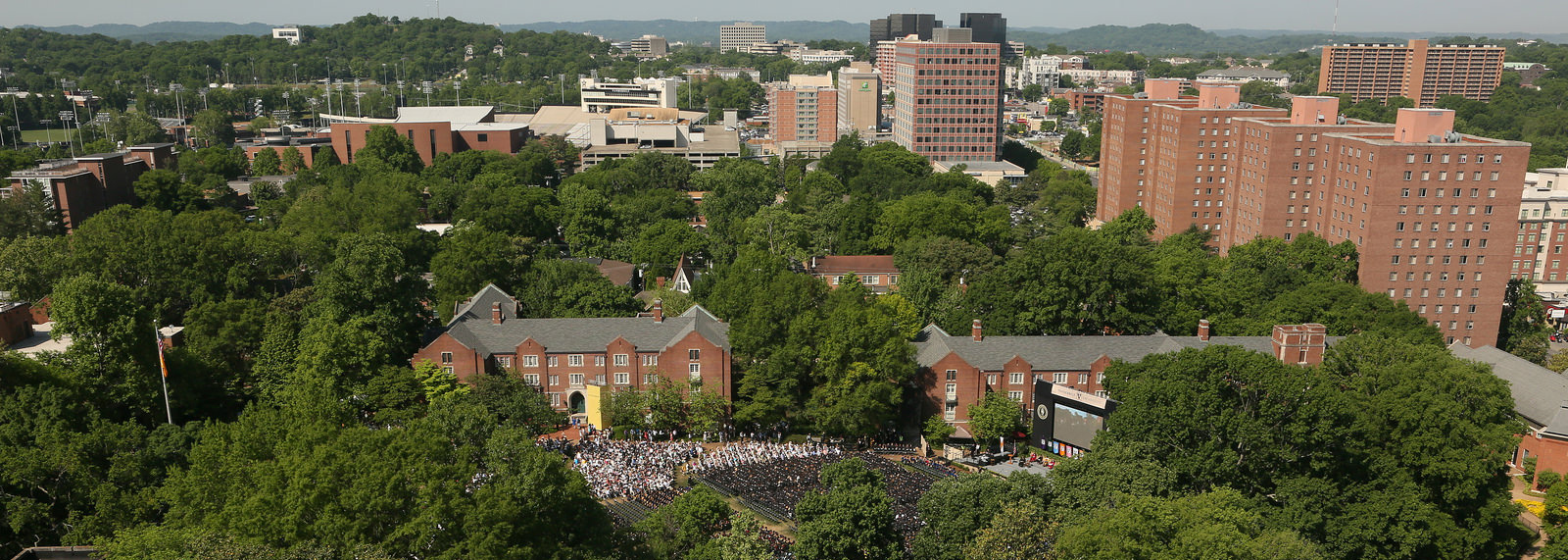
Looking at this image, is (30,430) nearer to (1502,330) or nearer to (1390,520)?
(1390,520)

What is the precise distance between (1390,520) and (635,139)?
515 ft

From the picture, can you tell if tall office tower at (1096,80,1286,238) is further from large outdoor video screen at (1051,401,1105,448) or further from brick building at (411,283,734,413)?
brick building at (411,283,734,413)

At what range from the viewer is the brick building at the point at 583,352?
216ft

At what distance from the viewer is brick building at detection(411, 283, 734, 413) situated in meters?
65.8

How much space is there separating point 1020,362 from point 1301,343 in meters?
15.5

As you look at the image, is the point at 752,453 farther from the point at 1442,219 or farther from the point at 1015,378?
the point at 1442,219

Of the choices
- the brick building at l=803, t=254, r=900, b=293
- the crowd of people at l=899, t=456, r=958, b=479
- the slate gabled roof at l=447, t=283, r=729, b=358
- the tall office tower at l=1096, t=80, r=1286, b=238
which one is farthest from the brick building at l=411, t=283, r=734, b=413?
the tall office tower at l=1096, t=80, r=1286, b=238

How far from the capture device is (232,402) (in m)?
64.0

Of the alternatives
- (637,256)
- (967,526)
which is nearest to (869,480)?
(967,526)

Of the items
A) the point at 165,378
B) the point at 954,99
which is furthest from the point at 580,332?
the point at 954,99

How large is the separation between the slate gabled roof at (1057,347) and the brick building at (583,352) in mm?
12809

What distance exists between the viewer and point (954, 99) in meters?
161

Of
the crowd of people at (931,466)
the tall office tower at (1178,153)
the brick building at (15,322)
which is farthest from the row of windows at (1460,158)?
the brick building at (15,322)

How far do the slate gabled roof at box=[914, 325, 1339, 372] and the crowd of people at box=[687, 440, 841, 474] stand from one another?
889 cm
